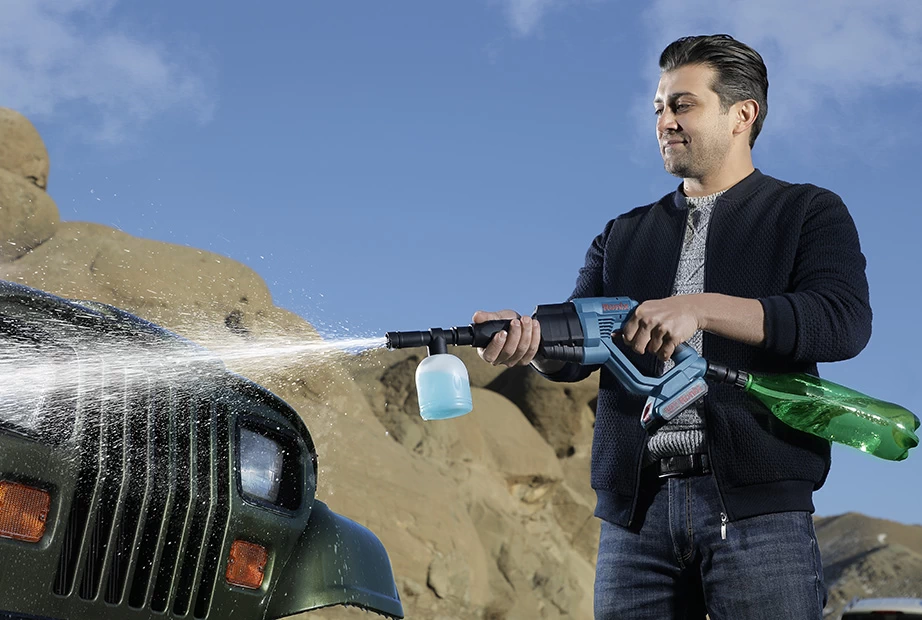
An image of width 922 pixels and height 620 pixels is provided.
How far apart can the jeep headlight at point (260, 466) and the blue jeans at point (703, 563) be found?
1.07 metres

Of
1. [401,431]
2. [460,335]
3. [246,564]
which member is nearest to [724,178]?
[460,335]

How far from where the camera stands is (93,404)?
2676mm

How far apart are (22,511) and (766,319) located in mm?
1830

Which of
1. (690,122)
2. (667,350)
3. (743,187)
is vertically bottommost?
(667,350)

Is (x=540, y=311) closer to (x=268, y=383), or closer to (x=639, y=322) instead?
(x=639, y=322)

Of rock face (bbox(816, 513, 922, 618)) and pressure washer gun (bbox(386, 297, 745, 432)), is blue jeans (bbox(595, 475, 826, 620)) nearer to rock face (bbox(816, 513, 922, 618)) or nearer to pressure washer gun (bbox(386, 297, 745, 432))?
pressure washer gun (bbox(386, 297, 745, 432))

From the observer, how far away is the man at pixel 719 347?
2398 mm

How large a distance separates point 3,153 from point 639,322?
17.6 meters

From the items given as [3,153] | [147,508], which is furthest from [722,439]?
[3,153]

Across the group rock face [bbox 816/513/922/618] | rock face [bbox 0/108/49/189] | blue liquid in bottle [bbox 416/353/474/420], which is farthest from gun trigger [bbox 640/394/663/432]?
rock face [bbox 816/513/922/618]

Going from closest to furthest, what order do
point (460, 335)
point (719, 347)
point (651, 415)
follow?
1. point (460, 335)
2. point (651, 415)
3. point (719, 347)

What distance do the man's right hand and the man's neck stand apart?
0.76 m

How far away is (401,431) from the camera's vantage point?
53.0 feet

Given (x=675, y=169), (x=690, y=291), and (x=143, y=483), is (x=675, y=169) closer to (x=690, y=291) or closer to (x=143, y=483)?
(x=690, y=291)
